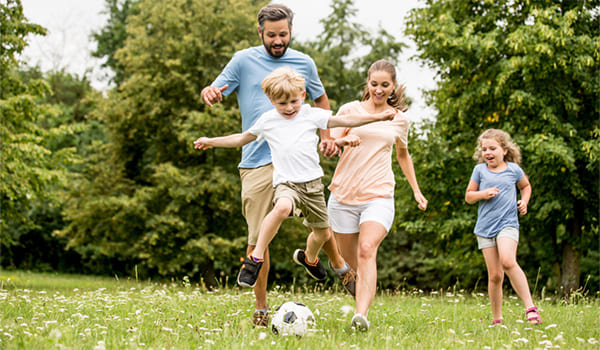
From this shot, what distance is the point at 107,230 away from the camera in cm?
1983

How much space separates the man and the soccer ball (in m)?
0.46

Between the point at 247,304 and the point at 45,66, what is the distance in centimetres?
2768

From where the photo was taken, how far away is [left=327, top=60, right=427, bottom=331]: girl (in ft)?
15.4

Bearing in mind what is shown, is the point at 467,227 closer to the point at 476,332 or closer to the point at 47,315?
the point at 476,332

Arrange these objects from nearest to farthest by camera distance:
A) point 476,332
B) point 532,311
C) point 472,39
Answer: point 476,332, point 532,311, point 472,39

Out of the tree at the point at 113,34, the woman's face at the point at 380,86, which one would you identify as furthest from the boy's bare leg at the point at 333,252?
the tree at the point at 113,34

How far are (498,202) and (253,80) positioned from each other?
277cm

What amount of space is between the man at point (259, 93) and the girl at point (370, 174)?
0.33 metres

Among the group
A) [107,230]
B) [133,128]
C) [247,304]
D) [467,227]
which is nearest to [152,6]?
[133,128]

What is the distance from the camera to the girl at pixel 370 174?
15.4 feet

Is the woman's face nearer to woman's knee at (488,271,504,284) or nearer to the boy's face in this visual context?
the boy's face

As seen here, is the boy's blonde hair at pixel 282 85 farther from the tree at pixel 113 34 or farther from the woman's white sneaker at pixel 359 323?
the tree at pixel 113 34

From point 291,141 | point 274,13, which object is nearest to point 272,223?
point 291,141

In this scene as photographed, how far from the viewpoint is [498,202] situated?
5.64 m
